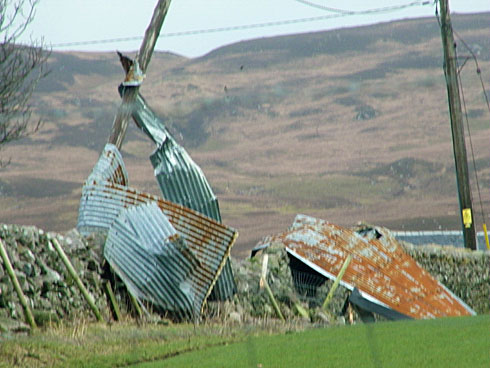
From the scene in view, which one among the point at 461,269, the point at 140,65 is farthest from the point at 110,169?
the point at 461,269

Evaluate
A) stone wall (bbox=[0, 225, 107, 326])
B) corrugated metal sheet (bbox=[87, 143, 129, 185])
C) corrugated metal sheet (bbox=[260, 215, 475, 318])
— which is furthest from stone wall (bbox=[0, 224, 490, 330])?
corrugated metal sheet (bbox=[87, 143, 129, 185])

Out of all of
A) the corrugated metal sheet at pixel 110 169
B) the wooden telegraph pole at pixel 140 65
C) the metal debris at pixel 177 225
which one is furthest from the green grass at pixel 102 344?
the wooden telegraph pole at pixel 140 65

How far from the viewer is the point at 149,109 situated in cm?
1484

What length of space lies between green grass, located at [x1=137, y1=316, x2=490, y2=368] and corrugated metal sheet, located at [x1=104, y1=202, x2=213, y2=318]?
2680 mm

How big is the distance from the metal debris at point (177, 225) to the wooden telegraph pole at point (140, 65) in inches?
80.0

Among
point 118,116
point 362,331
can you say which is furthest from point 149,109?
point 362,331

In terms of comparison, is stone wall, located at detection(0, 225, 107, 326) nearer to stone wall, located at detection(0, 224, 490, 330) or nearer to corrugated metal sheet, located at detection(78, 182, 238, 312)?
stone wall, located at detection(0, 224, 490, 330)

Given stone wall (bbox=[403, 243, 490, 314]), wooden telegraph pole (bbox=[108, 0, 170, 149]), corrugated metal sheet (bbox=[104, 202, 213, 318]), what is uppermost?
wooden telegraph pole (bbox=[108, 0, 170, 149])

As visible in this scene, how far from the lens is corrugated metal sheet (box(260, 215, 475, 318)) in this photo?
1457 cm

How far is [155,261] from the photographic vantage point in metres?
12.7

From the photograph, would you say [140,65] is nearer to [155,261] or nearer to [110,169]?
[110,169]

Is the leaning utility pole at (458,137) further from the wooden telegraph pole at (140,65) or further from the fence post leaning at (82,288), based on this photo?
the fence post leaning at (82,288)

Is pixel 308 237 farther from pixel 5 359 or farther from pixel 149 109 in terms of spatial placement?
pixel 5 359

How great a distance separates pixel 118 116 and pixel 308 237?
175 inches
